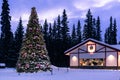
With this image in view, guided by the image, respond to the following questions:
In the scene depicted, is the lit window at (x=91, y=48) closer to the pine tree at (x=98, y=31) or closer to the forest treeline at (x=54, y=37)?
the forest treeline at (x=54, y=37)

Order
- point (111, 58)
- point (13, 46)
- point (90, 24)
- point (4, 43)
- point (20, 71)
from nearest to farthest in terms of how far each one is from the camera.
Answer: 1. point (20, 71)
2. point (111, 58)
3. point (4, 43)
4. point (13, 46)
5. point (90, 24)

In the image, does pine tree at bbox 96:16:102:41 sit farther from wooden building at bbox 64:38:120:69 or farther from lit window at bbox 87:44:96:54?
lit window at bbox 87:44:96:54

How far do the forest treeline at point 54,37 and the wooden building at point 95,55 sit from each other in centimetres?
1240

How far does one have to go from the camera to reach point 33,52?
4172 centimetres

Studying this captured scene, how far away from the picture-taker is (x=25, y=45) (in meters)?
42.1

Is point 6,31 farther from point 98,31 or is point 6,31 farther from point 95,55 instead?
point 98,31

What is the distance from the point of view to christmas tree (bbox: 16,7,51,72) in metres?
41.2

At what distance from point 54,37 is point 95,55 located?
3596cm

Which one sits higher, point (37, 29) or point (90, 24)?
point (90, 24)

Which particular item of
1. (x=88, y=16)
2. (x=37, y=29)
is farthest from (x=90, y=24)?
(x=37, y=29)

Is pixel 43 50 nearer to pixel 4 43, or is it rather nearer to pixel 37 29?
pixel 37 29

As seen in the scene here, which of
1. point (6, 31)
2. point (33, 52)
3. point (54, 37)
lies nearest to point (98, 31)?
point (54, 37)

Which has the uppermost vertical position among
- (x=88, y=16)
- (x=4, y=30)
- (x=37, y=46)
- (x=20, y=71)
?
(x=88, y=16)

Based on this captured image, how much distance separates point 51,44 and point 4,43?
68.4ft
